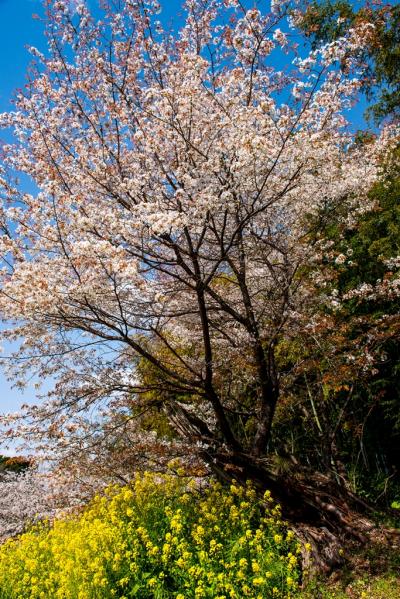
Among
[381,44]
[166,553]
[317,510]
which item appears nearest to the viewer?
[166,553]

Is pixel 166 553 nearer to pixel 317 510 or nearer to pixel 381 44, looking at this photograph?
pixel 317 510

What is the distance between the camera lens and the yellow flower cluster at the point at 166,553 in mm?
4426

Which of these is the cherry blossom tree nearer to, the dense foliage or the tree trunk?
the tree trunk

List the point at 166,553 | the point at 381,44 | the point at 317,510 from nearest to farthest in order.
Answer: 1. the point at 166,553
2. the point at 317,510
3. the point at 381,44

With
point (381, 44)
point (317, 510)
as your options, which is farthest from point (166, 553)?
point (381, 44)

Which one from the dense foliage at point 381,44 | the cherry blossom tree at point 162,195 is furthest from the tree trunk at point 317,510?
the dense foliage at point 381,44

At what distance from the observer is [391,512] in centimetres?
639

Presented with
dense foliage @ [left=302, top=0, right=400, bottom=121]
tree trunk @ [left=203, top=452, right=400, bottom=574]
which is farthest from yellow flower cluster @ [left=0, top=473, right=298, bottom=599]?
dense foliage @ [left=302, top=0, right=400, bottom=121]

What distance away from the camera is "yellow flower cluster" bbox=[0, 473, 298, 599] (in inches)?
174

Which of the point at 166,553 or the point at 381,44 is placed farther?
the point at 381,44

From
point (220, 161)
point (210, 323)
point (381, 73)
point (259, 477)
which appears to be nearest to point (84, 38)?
point (220, 161)

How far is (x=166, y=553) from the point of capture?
459 centimetres

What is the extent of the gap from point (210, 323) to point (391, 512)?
3285 millimetres

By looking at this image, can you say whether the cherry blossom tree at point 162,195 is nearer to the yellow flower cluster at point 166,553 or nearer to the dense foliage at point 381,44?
the yellow flower cluster at point 166,553
